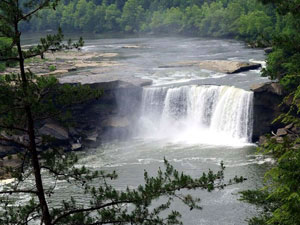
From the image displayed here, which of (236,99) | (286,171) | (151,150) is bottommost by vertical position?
(151,150)

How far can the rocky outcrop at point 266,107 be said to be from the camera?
30.5m

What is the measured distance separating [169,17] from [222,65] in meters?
45.1

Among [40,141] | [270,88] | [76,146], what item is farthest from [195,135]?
[40,141]

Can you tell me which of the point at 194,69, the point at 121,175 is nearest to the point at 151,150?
the point at 121,175

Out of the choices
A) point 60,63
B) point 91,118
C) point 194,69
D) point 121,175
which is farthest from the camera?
point 60,63

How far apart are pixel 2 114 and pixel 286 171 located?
20.3 ft

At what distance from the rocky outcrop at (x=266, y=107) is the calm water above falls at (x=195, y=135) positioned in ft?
2.27

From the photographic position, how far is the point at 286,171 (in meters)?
9.60

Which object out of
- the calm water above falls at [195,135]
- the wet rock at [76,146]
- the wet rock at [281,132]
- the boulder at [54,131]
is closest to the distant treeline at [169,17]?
the calm water above falls at [195,135]

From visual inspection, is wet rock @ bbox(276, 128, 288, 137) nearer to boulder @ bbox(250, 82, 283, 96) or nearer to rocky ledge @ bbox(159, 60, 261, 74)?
boulder @ bbox(250, 82, 283, 96)

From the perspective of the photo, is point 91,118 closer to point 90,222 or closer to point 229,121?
point 229,121

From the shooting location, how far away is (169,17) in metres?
85.6

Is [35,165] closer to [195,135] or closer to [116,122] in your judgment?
[195,135]

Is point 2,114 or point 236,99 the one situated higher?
point 2,114
